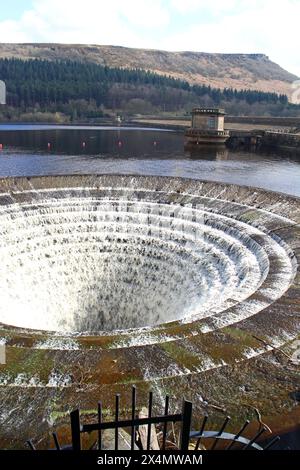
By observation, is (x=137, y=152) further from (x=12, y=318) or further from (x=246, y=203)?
(x=12, y=318)

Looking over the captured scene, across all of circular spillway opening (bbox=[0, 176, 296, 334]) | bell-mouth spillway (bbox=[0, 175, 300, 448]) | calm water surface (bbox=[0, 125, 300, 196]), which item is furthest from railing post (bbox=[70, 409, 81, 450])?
calm water surface (bbox=[0, 125, 300, 196])

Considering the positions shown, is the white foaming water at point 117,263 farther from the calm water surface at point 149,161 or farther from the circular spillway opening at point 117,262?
the calm water surface at point 149,161

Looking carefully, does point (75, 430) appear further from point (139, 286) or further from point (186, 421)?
point (139, 286)

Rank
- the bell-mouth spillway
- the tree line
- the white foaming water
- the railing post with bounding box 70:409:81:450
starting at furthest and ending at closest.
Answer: the tree line, the white foaming water, the bell-mouth spillway, the railing post with bounding box 70:409:81:450

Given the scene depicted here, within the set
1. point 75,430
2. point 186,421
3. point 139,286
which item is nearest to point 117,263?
point 139,286

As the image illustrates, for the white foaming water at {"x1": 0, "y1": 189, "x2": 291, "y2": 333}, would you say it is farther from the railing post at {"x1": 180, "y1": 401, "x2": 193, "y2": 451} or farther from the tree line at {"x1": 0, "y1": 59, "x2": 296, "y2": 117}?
the tree line at {"x1": 0, "y1": 59, "x2": 296, "y2": 117}
